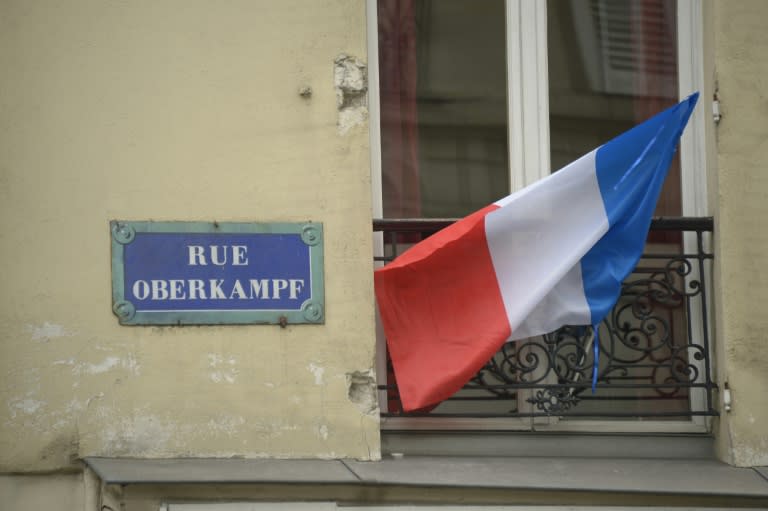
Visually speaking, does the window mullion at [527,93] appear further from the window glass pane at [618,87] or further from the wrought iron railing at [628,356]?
the wrought iron railing at [628,356]

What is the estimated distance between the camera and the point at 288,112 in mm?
5609

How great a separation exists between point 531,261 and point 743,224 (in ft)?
3.48

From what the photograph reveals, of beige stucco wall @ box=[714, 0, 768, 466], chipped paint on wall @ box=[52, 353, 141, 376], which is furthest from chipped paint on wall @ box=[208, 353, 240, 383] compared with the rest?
beige stucco wall @ box=[714, 0, 768, 466]

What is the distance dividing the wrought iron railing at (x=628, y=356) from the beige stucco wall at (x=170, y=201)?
0.39 m

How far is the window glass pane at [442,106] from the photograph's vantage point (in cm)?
599

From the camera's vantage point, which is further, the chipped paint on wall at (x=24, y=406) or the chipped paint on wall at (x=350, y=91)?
the chipped paint on wall at (x=350, y=91)

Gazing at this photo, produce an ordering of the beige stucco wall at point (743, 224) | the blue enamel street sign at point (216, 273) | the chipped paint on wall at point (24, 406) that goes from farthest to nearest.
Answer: the beige stucco wall at point (743, 224) → the blue enamel street sign at point (216, 273) → the chipped paint on wall at point (24, 406)

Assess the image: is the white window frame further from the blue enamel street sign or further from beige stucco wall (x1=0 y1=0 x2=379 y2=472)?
the blue enamel street sign

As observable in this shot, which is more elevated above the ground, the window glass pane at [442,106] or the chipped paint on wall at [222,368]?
the window glass pane at [442,106]

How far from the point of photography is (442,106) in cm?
606

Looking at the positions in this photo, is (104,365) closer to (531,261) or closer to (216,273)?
(216,273)

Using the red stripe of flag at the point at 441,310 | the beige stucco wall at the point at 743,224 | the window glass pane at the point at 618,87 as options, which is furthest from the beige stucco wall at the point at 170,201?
the beige stucco wall at the point at 743,224

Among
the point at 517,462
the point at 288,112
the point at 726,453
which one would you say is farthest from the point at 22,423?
the point at 726,453

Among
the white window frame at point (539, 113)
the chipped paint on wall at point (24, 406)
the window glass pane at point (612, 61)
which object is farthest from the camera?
the window glass pane at point (612, 61)
